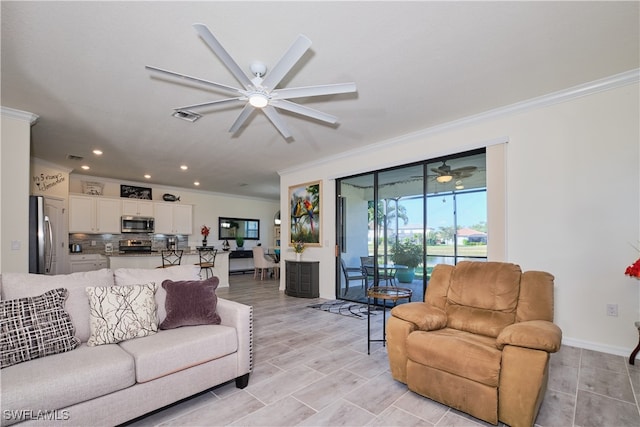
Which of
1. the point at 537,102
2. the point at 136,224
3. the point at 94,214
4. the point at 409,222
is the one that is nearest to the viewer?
the point at 537,102

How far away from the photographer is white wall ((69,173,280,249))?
7729 mm

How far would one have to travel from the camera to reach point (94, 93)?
3201 millimetres

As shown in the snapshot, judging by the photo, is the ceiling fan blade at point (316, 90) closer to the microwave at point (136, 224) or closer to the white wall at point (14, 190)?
the white wall at point (14, 190)

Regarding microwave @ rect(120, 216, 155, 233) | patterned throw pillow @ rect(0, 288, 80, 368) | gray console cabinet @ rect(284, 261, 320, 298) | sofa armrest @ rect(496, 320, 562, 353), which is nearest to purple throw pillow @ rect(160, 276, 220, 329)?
patterned throw pillow @ rect(0, 288, 80, 368)

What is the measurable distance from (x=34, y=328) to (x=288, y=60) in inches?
91.3

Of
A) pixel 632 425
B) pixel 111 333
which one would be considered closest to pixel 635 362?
pixel 632 425

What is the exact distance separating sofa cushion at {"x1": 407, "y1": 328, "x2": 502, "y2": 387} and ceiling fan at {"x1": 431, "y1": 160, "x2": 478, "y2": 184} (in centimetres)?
248

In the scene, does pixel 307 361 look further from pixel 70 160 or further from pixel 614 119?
pixel 70 160

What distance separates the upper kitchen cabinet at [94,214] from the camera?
6.75m

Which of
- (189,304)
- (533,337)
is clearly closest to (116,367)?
(189,304)

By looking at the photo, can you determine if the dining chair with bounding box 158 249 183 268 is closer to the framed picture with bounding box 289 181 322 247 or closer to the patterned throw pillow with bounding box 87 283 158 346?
the framed picture with bounding box 289 181 322 247

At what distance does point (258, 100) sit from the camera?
2.56m

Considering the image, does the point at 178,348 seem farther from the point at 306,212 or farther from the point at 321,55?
the point at 306,212

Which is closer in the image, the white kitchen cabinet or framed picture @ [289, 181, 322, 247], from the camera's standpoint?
framed picture @ [289, 181, 322, 247]
